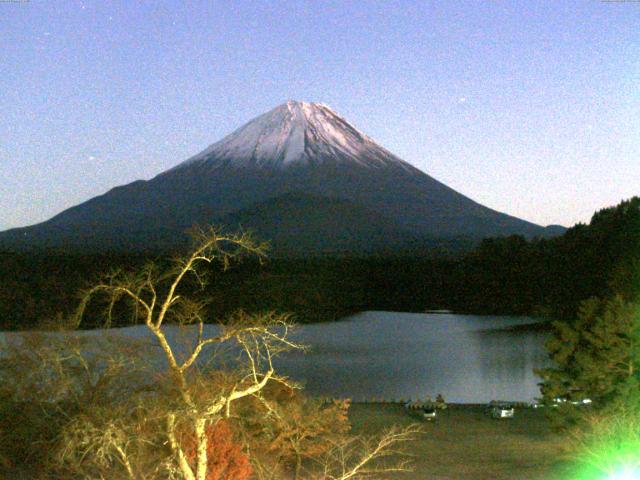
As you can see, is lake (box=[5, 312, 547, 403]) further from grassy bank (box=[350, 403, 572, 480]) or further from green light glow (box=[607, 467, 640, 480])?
green light glow (box=[607, 467, 640, 480])

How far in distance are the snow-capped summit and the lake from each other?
156ft

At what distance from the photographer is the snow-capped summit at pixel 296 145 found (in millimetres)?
98875

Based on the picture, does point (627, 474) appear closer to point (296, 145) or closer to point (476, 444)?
point (476, 444)

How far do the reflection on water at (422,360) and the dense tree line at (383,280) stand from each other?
334 centimetres

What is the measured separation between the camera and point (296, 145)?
4237 inches

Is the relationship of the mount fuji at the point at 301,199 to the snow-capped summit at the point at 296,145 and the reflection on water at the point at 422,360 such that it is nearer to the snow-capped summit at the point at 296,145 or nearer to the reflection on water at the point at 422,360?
the snow-capped summit at the point at 296,145

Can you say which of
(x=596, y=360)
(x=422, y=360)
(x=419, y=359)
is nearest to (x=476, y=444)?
(x=596, y=360)

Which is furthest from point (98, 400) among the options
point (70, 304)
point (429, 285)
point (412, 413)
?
point (429, 285)

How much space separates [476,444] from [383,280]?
4999 centimetres

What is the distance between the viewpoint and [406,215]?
10525 cm

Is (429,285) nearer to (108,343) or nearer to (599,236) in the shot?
(599,236)

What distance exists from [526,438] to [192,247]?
38.7 ft

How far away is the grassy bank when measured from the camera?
12484mm

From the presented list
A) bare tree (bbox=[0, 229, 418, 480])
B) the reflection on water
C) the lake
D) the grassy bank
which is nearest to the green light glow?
the grassy bank
